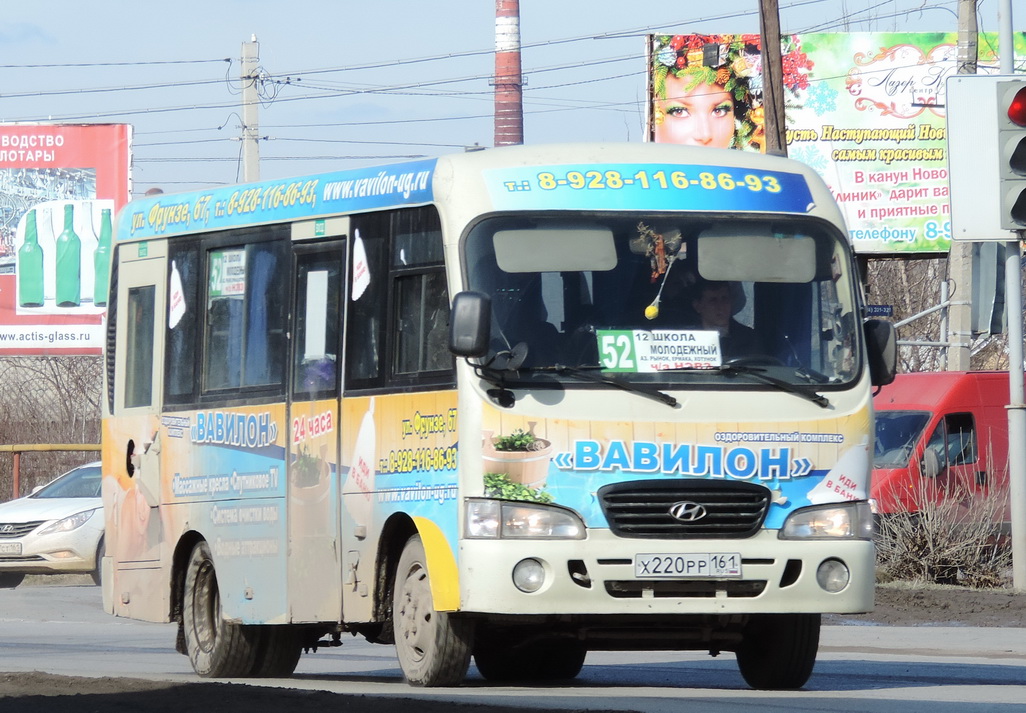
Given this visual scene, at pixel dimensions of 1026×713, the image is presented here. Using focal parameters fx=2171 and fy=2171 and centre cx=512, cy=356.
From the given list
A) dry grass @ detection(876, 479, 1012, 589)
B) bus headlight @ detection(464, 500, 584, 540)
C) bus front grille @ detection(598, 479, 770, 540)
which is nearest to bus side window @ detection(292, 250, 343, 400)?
bus headlight @ detection(464, 500, 584, 540)

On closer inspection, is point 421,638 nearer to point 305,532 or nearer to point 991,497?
point 305,532

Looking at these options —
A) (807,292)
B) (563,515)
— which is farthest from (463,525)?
(807,292)

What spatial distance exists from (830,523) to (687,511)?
734mm

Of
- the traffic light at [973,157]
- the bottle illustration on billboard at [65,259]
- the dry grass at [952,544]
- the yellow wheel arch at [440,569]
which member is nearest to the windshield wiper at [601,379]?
the yellow wheel arch at [440,569]

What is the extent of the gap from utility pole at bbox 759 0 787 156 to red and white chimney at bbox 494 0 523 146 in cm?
2443

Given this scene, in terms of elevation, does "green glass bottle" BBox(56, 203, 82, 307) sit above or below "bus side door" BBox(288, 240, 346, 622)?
above

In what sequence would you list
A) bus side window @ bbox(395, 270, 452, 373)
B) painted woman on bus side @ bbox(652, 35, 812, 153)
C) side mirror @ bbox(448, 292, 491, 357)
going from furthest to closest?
painted woman on bus side @ bbox(652, 35, 812, 153) → bus side window @ bbox(395, 270, 452, 373) → side mirror @ bbox(448, 292, 491, 357)

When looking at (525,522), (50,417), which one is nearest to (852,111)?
(50,417)

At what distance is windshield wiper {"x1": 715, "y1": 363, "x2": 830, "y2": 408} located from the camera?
10.3 metres

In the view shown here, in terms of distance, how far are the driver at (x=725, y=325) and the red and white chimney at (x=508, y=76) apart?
38.5 metres

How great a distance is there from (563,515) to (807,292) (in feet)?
5.70

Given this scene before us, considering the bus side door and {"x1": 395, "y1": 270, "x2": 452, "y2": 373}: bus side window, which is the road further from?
{"x1": 395, "y1": 270, "x2": 452, "y2": 373}: bus side window

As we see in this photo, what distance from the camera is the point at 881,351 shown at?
1073 cm

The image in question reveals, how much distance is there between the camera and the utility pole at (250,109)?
131ft
